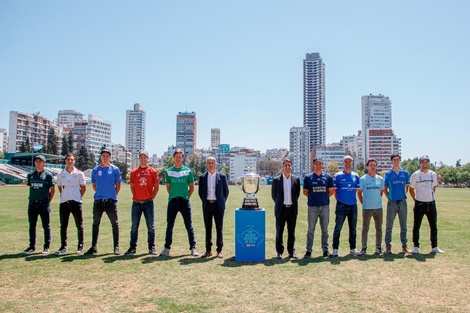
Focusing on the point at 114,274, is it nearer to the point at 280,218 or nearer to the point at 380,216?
the point at 280,218

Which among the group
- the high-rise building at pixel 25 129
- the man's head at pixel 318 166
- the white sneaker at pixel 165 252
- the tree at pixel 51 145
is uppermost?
the high-rise building at pixel 25 129

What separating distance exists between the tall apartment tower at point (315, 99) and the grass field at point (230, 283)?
568ft

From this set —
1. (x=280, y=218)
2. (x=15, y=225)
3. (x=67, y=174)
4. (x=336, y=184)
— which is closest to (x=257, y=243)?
(x=280, y=218)

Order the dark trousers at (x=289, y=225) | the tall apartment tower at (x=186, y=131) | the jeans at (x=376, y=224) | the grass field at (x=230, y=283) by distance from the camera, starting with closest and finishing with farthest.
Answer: the grass field at (x=230, y=283) → the dark trousers at (x=289, y=225) → the jeans at (x=376, y=224) → the tall apartment tower at (x=186, y=131)

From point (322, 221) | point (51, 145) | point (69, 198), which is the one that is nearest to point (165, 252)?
point (69, 198)

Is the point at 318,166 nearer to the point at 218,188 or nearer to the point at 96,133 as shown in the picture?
the point at 218,188

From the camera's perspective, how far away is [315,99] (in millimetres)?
180375

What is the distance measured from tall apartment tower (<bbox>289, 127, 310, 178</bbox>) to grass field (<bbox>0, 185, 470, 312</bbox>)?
172 m

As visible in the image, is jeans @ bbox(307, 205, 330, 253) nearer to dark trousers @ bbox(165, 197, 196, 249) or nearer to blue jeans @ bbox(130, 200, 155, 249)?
dark trousers @ bbox(165, 197, 196, 249)

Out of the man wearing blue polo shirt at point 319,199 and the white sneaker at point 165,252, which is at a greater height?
the man wearing blue polo shirt at point 319,199

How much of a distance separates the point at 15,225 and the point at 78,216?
557 cm

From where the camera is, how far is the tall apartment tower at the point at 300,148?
585 ft

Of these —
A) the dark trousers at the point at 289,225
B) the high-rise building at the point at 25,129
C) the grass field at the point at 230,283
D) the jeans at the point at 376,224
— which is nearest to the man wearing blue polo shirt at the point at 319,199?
the dark trousers at the point at 289,225

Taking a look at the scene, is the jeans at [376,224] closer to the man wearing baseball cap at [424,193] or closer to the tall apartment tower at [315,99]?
the man wearing baseball cap at [424,193]
